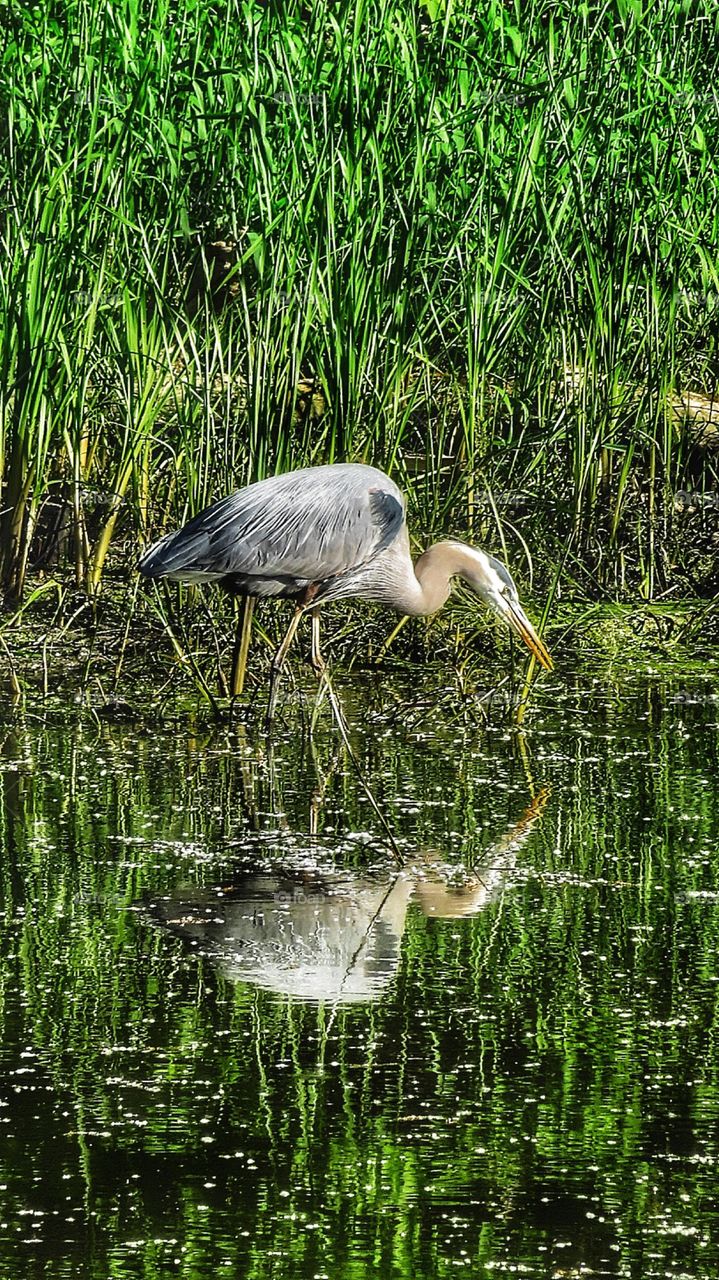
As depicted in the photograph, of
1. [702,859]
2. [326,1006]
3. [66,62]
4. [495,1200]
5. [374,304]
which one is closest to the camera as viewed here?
[495,1200]

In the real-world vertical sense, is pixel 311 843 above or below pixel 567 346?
below

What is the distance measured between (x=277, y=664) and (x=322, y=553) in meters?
0.36

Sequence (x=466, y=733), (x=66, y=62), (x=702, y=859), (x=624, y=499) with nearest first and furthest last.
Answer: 1. (x=702, y=859)
2. (x=466, y=733)
3. (x=66, y=62)
4. (x=624, y=499)

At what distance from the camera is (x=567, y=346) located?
720cm

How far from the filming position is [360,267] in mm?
6336

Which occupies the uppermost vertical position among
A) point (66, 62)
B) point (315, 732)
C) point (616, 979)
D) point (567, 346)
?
point (66, 62)

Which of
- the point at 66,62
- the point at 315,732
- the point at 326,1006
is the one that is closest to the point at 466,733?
the point at 315,732

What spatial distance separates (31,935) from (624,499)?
4.07m

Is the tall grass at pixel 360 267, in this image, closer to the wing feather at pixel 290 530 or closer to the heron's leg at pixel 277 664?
the wing feather at pixel 290 530

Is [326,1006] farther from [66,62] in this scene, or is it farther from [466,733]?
[66,62]

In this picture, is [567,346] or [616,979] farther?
[567,346]

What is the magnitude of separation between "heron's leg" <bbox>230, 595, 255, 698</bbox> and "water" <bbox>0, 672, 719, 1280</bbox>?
470mm

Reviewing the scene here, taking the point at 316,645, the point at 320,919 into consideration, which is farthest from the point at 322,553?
the point at 320,919

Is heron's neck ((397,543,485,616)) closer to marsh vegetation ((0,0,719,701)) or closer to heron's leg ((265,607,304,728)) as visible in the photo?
marsh vegetation ((0,0,719,701))
